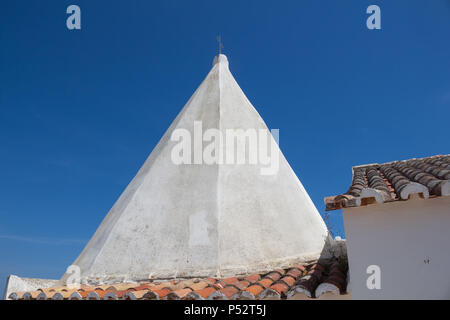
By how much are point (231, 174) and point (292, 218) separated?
6.07 ft

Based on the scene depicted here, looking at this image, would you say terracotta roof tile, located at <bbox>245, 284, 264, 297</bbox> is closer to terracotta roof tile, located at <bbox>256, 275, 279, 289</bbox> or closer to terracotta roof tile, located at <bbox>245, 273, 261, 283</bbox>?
terracotta roof tile, located at <bbox>256, 275, 279, 289</bbox>

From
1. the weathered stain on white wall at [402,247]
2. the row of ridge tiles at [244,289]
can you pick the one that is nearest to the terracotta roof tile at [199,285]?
the row of ridge tiles at [244,289]

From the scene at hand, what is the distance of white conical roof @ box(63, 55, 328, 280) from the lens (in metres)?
7.48

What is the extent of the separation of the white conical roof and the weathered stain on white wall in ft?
→ 9.59

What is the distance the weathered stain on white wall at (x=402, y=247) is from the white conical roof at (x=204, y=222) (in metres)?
2.92

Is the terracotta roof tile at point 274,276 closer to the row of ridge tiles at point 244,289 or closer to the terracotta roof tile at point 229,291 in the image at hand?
the row of ridge tiles at point 244,289

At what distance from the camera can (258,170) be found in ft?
30.4

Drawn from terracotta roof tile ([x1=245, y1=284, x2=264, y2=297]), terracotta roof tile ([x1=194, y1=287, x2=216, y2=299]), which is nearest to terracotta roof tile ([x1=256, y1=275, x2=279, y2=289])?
terracotta roof tile ([x1=245, y1=284, x2=264, y2=297])

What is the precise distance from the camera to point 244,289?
568 centimetres

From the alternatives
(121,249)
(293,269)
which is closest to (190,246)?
(121,249)

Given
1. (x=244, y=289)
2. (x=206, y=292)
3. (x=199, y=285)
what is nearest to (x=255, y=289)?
(x=244, y=289)

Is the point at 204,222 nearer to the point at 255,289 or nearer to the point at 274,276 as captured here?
the point at 274,276

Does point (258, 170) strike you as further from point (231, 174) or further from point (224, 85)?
point (224, 85)

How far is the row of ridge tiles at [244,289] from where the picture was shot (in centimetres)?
513
